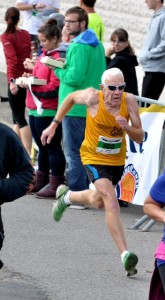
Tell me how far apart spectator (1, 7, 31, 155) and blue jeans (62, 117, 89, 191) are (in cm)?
197

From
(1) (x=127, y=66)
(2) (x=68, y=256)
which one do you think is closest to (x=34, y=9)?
(1) (x=127, y=66)

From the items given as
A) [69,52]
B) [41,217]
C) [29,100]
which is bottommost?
[41,217]

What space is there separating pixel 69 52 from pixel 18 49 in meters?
2.43

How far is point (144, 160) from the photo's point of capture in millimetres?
10234

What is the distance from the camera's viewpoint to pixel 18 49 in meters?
12.9

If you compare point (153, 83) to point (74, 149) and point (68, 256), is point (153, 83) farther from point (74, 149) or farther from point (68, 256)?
point (68, 256)

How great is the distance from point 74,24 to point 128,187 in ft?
6.05

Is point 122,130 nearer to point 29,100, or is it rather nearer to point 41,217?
point 41,217

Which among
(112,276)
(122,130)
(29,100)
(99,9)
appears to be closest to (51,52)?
(29,100)

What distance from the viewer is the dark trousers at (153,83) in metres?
12.8

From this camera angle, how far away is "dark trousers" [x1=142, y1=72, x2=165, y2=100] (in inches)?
502

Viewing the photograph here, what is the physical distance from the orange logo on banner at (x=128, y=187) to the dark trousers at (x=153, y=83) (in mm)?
2635

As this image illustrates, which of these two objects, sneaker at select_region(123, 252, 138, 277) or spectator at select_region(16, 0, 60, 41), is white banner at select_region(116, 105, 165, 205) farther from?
spectator at select_region(16, 0, 60, 41)

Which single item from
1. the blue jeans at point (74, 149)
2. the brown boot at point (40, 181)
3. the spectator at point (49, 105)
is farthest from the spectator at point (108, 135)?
the brown boot at point (40, 181)
